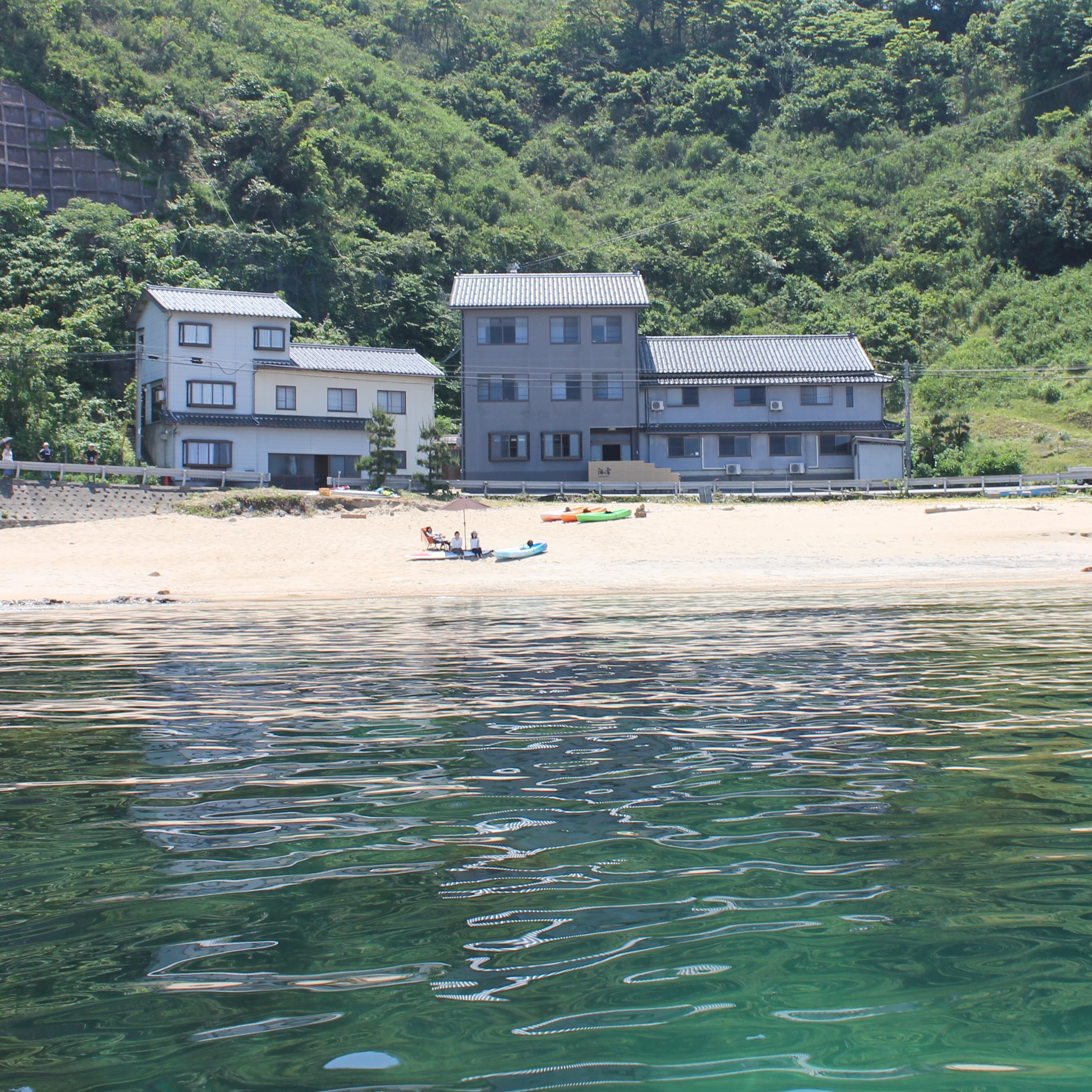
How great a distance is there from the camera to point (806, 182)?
8925 centimetres

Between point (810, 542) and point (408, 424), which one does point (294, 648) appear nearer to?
point (810, 542)

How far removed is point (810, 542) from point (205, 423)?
3099cm

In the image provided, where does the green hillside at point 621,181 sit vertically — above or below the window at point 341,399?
above

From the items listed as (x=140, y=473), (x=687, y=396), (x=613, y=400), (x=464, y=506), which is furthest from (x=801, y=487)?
(x=140, y=473)

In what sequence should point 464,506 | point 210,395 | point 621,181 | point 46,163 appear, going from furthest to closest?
point 621,181, point 46,163, point 210,395, point 464,506

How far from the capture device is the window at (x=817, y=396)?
5331 centimetres

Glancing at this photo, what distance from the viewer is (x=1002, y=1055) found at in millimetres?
3393

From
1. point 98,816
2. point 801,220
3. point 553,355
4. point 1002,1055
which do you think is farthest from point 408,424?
point 1002,1055

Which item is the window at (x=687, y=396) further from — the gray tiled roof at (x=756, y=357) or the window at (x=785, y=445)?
the window at (x=785, y=445)

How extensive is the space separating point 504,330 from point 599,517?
20.0 metres

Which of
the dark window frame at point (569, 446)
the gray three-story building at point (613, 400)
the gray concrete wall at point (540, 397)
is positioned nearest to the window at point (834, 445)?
the gray three-story building at point (613, 400)

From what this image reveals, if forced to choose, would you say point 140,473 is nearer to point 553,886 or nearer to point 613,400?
point 613,400

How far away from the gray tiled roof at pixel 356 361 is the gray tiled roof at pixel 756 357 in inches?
465

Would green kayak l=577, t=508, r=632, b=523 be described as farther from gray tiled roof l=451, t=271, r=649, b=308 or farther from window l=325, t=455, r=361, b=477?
gray tiled roof l=451, t=271, r=649, b=308
